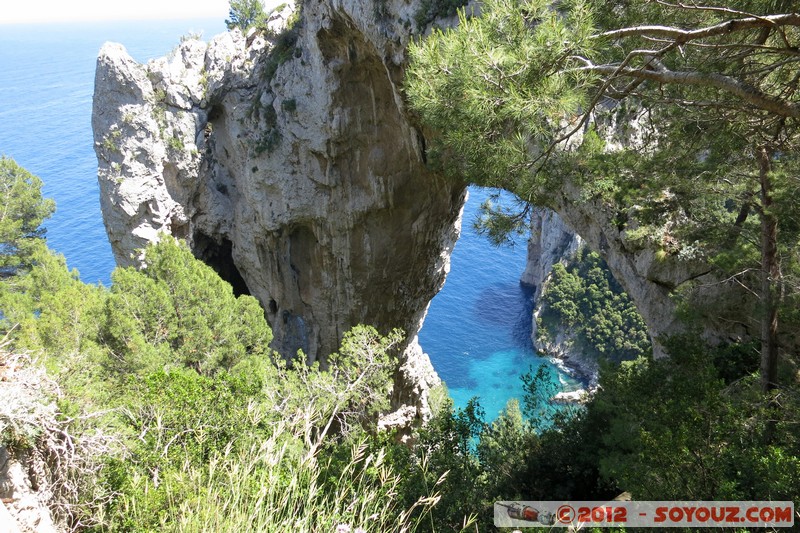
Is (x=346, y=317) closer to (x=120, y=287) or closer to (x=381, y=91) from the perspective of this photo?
(x=381, y=91)

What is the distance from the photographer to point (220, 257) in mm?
20281

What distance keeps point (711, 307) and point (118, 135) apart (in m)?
17.1

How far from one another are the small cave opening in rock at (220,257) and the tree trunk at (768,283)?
17.3m

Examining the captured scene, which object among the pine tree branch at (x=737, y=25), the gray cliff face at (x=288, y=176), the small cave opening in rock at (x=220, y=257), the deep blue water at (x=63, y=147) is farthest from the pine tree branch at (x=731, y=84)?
the deep blue water at (x=63, y=147)

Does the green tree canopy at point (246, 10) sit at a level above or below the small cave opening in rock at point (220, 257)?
above

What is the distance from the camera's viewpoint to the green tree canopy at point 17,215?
14461mm

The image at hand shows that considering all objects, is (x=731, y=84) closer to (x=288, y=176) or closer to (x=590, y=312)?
(x=288, y=176)

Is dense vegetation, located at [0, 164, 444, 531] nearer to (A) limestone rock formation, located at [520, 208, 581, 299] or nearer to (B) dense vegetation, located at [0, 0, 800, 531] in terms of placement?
(B) dense vegetation, located at [0, 0, 800, 531]

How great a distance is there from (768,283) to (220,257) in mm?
18421

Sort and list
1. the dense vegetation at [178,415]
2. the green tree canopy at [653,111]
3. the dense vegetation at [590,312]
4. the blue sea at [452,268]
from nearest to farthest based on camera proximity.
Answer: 1. the dense vegetation at [178,415]
2. the green tree canopy at [653,111]
3. the blue sea at [452,268]
4. the dense vegetation at [590,312]

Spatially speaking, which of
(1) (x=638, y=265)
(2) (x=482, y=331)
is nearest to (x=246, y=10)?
(1) (x=638, y=265)

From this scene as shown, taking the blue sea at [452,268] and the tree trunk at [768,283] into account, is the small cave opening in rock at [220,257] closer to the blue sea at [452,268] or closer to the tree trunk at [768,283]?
the blue sea at [452,268]

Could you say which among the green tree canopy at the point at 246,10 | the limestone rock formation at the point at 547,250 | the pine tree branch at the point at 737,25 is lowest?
the limestone rock formation at the point at 547,250

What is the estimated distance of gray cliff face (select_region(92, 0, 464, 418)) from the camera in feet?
48.4
